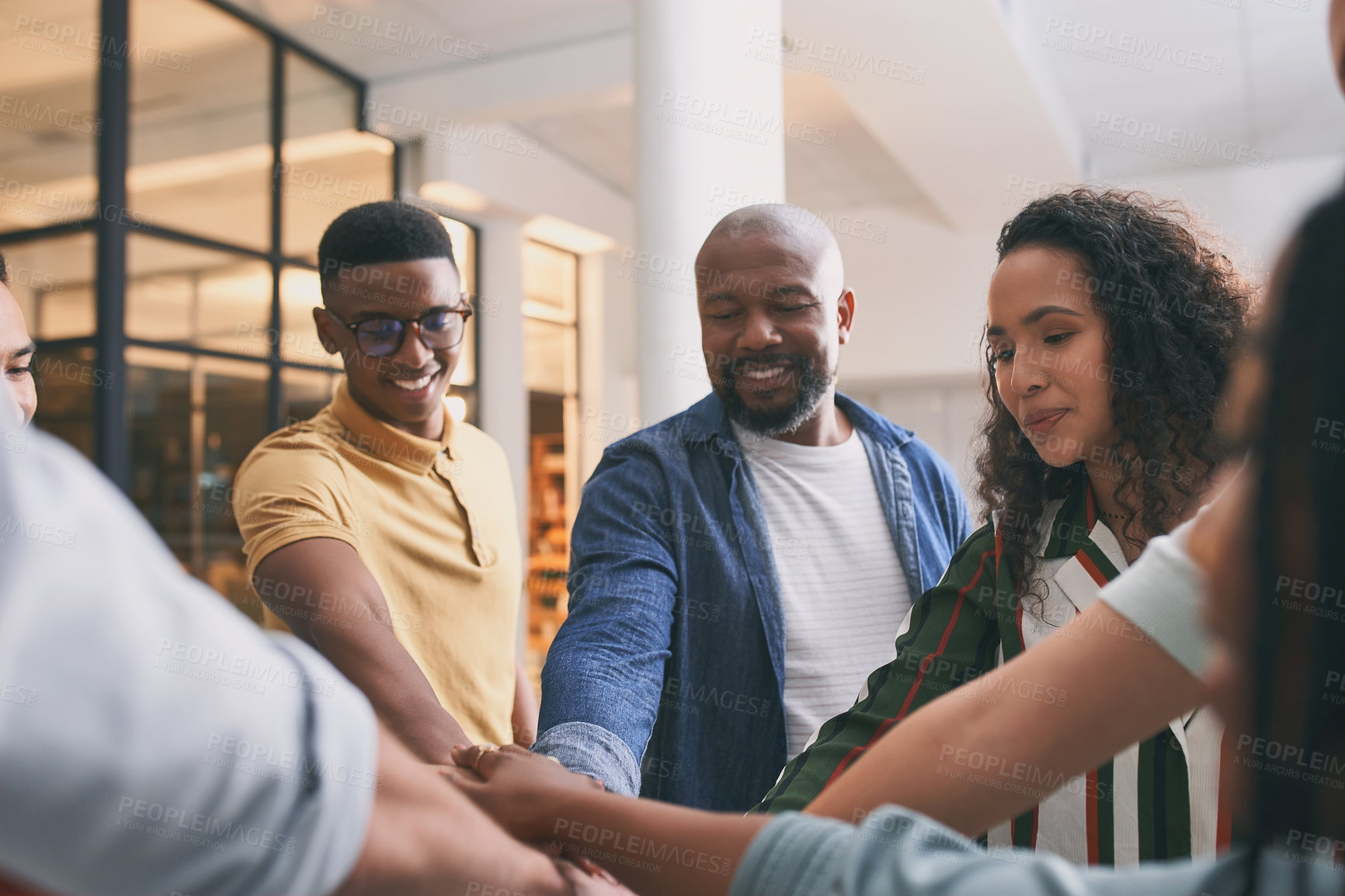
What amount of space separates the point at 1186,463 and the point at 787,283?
2.87 feet

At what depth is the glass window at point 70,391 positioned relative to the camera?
5359mm

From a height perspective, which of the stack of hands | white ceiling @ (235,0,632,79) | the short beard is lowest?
the stack of hands

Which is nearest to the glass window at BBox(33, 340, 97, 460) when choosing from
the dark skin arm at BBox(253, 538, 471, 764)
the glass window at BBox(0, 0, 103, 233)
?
the glass window at BBox(0, 0, 103, 233)

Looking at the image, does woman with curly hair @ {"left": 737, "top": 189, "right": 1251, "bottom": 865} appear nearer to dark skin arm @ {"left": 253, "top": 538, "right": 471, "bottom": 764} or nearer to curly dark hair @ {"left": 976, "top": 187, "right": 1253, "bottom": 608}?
curly dark hair @ {"left": 976, "top": 187, "right": 1253, "bottom": 608}

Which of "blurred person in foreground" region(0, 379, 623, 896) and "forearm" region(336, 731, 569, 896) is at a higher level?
"blurred person in foreground" region(0, 379, 623, 896)

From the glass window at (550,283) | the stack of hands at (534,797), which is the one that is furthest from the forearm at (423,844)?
the glass window at (550,283)

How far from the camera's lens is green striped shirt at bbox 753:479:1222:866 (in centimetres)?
121

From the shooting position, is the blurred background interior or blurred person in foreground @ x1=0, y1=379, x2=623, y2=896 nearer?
blurred person in foreground @ x1=0, y1=379, x2=623, y2=896

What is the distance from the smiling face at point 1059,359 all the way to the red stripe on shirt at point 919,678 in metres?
0.19

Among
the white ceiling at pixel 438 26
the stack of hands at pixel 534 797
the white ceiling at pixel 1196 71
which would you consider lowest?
the stack of hands at pixel 534 797

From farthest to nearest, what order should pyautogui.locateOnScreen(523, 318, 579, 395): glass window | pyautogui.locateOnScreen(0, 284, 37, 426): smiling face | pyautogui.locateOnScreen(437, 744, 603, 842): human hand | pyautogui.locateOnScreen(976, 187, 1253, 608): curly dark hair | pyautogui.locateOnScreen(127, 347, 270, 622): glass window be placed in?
pyautogui.locateOnScreen(523, 318, 579, 395): glass window, pyautogui.locateOnScreen(127, 347, 270, 622): glass window, pyautogui.locateOnScreen(0, 284, 37, 426): smiling face, pyautogui.locateOnScreen(976, 187, 1253, 608): curly dark hair, pyautogui.locateOnScreen(437, 744, 603, 842): human hand

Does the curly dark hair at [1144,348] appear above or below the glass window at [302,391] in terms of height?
below

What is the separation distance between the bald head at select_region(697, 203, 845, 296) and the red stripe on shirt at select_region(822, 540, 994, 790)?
841 mm

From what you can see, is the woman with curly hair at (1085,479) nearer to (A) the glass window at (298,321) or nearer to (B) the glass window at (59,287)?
(B) the glass window at (59,287)
